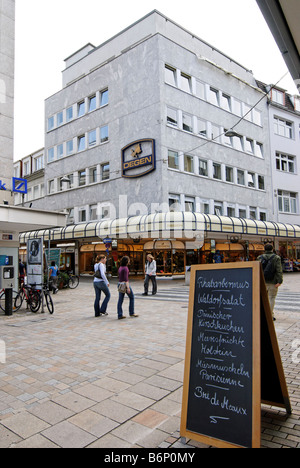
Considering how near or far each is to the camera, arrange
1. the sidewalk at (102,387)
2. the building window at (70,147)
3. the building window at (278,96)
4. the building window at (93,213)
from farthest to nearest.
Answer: the building window at (278,96), the building window at (70,147), the building window at (93,213), the sidewalk at (102,387)

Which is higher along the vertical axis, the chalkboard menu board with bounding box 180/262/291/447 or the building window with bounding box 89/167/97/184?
the building window with bounding box 89/167/97/184

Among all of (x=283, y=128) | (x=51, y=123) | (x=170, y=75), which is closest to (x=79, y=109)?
(x=51, y=123)

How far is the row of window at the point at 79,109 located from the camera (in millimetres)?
28234

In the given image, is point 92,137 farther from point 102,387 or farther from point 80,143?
point 102,387

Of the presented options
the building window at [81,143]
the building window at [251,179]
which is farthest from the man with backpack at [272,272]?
the building window at [81,143]

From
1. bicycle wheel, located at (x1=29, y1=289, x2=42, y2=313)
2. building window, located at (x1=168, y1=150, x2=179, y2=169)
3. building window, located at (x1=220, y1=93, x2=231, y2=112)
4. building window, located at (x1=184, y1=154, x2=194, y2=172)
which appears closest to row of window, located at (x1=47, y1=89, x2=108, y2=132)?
building window, located at (x1=168, y1=150, x2=179, y2=169)

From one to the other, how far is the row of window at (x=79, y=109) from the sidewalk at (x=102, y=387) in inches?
959

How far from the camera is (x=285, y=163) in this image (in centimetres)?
3381

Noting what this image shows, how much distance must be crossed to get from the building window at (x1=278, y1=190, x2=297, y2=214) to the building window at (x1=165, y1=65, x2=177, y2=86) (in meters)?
15.1

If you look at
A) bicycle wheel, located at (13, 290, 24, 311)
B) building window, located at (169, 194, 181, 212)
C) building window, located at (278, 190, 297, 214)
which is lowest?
bicycle wheel, located at (13, 290, 24, 311)

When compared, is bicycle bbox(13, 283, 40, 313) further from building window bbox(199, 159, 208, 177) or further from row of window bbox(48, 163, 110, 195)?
building window bbox(199, 159, 208, 177)

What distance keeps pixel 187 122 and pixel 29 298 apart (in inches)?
739

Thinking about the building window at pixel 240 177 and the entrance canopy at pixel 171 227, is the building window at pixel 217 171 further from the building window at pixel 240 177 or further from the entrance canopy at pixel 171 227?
the entrance canopy at pixel 171 227

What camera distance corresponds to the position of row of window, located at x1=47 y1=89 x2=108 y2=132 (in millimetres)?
28234
